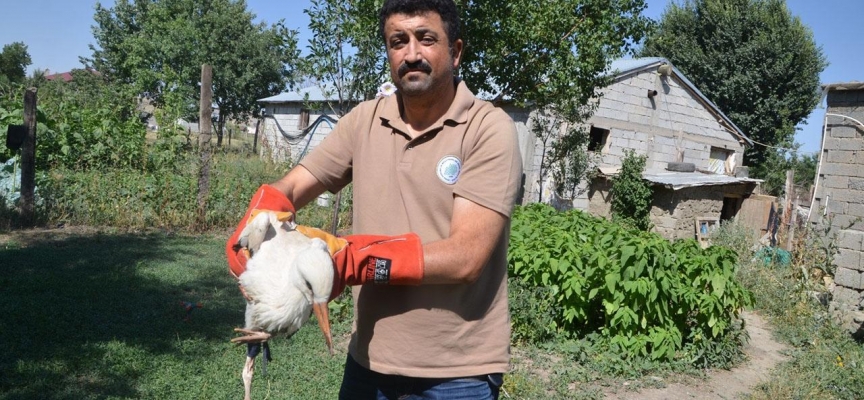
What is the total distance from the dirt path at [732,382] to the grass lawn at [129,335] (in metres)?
2.77

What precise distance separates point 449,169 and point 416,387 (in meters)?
0.71

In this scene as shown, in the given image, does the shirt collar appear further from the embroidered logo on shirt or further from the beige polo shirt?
the embroidered logo on shirt

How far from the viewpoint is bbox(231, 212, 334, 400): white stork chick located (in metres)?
1.62

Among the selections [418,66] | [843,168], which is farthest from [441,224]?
[843,168]

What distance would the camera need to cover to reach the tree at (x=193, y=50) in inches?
1128

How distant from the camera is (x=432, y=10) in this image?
190cm

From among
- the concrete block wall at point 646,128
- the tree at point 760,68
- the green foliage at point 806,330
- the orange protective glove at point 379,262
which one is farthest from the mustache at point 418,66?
the tree at point 760,68

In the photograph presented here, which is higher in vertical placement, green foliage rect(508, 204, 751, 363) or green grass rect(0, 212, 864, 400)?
green foliage rect(508, 204, 751, 363)

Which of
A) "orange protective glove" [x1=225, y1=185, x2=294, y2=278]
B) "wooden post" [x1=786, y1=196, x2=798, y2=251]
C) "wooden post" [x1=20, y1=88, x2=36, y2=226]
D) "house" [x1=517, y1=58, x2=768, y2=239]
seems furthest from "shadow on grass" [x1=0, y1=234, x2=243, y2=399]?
"wooden post" [x1=786, y1=196, x2=798, y2=251]

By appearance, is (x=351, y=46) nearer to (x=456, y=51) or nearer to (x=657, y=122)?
(x=456, y=51)

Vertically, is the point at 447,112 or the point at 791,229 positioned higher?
the point at 447,112

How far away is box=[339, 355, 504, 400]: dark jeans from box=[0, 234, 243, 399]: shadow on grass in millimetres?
2678

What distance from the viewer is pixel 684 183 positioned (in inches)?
602

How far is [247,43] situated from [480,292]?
3176 cm
